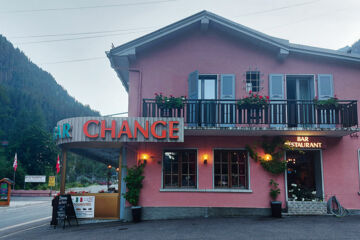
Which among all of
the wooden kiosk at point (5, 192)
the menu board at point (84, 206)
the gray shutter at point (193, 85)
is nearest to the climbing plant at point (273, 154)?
the gray shutter at point (193, 85)

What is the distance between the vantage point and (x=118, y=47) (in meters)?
13.2

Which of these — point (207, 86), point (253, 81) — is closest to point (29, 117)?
point (207, 86)

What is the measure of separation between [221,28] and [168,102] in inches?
172

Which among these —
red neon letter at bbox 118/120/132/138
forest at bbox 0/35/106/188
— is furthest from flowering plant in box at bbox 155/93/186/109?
forest at bbox 0/35/106/188

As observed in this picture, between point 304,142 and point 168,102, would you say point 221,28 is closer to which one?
point 168,102

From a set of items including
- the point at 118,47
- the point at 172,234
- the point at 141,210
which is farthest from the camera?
the point at 118,47

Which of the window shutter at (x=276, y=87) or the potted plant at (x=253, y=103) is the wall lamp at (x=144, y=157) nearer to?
the potted plant at (x=253, y=103)

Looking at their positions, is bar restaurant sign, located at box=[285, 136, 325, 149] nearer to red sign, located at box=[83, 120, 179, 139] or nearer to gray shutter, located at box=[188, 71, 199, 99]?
gray shutter, located at box=[188, 71, 199, 99]

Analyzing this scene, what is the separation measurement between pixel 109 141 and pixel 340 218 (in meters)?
8.91

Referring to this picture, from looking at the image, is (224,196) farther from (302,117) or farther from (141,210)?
(302,117)

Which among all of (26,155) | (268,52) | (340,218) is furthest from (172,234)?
(26,155)

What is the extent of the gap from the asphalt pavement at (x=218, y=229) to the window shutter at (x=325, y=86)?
16.0 ft

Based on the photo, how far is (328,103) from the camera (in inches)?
472

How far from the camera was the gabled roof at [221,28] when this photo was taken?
1303 centimetres
